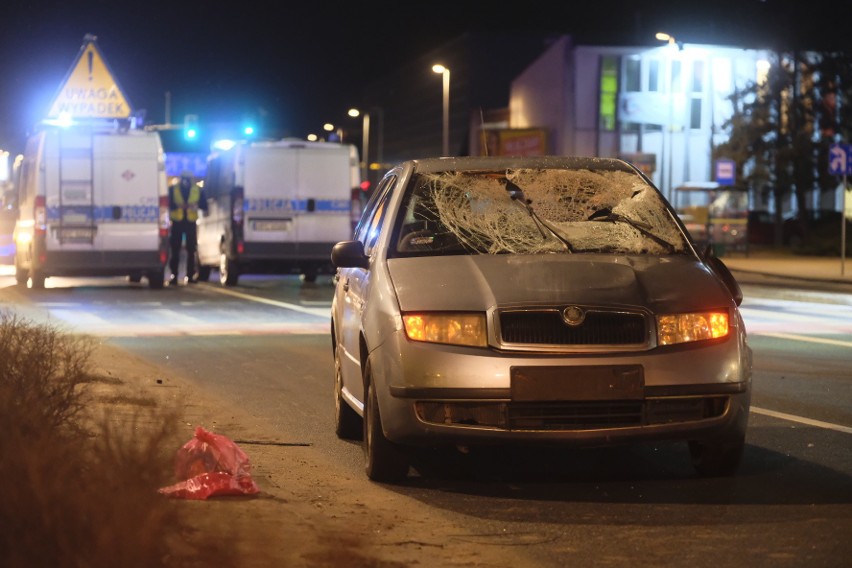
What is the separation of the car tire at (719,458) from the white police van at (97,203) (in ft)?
61.2

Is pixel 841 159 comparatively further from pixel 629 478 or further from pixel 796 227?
pixel 796 227

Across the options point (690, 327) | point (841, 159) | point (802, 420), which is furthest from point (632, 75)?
point (690, 327)

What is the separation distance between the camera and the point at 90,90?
33156mm

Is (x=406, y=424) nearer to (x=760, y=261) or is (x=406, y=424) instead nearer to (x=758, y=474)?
(x=758, y=474)

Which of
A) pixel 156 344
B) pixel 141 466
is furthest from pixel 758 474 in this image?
pixel 156 344

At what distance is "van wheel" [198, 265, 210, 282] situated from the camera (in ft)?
100

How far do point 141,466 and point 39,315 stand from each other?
597 inches

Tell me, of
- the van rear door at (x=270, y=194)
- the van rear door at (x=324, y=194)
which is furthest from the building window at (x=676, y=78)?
the van rear door at (x=270, y=194)

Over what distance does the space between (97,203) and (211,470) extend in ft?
61.3

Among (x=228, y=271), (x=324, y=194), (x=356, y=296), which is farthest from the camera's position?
(x=228, y=271)

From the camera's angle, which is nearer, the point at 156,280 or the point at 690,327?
the point at 690,327

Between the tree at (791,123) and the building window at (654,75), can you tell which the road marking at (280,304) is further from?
the building window at (654,75)

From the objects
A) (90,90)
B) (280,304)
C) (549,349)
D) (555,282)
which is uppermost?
(90,90)

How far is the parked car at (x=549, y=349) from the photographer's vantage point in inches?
300
